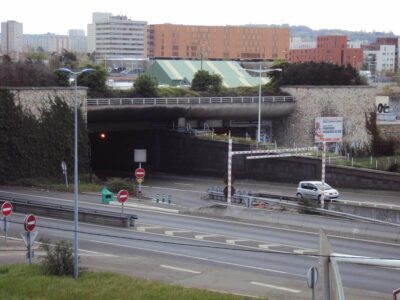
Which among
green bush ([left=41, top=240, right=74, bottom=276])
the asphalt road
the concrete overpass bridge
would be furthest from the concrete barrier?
the concrete overpass bridge

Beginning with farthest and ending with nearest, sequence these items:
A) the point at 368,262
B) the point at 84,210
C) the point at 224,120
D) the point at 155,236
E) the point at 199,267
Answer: the point at 224,120 → the point at 84,210 → the point at 155,236 → the point at 199,267 → the point at 368,262

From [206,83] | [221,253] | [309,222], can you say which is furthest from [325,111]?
[221,253]

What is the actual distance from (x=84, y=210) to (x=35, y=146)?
67.8ft

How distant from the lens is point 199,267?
28.8 metres

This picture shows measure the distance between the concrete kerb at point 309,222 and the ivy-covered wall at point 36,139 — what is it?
18745 mm

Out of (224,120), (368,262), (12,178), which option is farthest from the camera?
(224,120)

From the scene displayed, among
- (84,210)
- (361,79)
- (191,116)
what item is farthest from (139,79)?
(84,210)

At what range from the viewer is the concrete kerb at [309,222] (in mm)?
35616

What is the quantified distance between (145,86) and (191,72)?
115 ft

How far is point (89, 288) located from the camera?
24.2 meters

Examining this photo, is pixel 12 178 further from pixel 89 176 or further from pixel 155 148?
pixel 155 148

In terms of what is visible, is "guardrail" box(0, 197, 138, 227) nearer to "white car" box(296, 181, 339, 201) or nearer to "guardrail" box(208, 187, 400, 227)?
"guardrail" box(208, 187, 400, 227)

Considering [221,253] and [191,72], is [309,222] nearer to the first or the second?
[221,253]

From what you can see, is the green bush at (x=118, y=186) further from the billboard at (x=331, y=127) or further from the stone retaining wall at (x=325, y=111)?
the stone retaining wall at (x=325, y=111)
